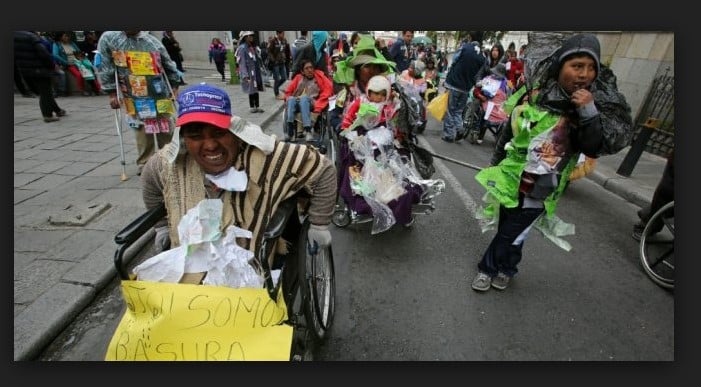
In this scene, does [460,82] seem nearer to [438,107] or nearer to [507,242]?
[438,107]

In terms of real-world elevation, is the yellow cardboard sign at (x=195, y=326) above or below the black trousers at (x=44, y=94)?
above

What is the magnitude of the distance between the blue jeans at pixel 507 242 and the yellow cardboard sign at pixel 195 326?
5.86 feet

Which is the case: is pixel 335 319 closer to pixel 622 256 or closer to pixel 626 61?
pixel 622 256

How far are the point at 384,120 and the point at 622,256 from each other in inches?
99.5

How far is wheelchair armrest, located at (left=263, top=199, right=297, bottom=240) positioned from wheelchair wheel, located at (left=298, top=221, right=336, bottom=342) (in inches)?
6.4

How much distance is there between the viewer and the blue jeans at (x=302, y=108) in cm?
567

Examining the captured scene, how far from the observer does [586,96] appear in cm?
187

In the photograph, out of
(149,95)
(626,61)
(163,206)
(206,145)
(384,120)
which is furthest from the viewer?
(626,61)

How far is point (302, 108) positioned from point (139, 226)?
14.4 feet

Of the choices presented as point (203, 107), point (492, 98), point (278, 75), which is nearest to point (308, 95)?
point (492, 98)

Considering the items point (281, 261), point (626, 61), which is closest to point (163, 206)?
point (281, 261)

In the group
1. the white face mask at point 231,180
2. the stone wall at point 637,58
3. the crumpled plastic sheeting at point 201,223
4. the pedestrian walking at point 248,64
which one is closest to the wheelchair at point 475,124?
the stone wall at point 637,58

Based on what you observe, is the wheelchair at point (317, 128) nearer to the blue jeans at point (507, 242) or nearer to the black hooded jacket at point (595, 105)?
the blue jeans at point (507, 242)

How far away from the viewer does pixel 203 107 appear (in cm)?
158
